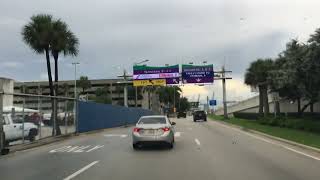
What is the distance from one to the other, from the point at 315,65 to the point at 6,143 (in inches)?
880

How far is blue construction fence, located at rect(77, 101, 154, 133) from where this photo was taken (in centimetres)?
3748

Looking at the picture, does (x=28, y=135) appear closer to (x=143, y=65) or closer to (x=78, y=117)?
(x=78, y=117)

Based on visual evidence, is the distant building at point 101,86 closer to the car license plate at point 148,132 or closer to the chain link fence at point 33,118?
the chain link fence at point 33,118

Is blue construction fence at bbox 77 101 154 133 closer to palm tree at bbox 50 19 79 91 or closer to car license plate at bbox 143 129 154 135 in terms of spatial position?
palm tree at bbox 50 19 79 91

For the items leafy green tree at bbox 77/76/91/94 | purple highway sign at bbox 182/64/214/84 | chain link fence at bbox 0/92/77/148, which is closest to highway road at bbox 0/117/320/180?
chain link fence at bbox 0/92/77/148

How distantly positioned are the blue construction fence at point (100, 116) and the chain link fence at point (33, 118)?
339cm

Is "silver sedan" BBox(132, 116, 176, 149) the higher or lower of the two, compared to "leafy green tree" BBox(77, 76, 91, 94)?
lower

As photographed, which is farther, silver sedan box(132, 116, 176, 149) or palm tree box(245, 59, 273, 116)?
palm tree box(245, 59, 273, 116)

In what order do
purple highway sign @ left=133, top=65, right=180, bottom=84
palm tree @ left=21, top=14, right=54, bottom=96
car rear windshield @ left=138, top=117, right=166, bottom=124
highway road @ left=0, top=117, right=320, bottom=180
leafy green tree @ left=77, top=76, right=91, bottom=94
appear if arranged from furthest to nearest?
1. leafy green tree @ left=77, top=76, right=91, bottom=94
2. purple highway sign @ left=133, top=65, right=180, bottom=84
3. palm tree @ left=21, top=14, right=54, bottom=96
4. car rear windshield @ left=138, top=117, right=166, bottom=124
5. highway road @ left=0, top=117, right=320, bottom=180

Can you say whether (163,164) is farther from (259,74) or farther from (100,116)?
(259,74)

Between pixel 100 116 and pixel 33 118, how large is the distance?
62.3ft

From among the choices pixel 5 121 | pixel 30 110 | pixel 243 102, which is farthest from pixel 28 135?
pixel 243 102

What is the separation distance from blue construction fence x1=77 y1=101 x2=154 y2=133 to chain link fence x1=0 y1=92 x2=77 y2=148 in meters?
3.39

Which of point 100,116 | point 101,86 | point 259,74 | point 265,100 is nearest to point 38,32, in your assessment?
point 100,116
